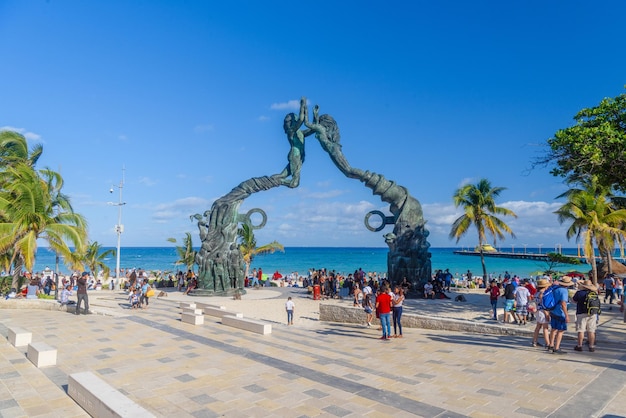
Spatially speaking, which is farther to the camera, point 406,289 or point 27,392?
point 406,289

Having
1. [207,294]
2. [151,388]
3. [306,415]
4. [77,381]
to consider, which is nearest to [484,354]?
[306,415]

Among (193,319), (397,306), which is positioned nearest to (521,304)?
(397,306)

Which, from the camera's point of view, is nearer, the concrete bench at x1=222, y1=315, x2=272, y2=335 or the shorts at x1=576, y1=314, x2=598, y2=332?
the shorts at x1=576, y1=314, x2=598, y2=332

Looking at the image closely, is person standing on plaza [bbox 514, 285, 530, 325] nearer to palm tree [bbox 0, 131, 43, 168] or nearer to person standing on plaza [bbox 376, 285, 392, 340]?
person standing on plaza [bbox 376, 285, 392, 340]

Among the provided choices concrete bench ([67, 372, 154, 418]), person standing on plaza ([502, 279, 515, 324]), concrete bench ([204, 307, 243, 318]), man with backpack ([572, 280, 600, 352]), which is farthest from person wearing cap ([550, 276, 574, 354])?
concrete bench ([204, 307, 243, 318])

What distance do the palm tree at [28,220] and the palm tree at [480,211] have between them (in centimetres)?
2633

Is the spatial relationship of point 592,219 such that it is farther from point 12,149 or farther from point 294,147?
point 12,149

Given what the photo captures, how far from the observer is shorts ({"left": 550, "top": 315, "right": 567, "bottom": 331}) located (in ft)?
27.5

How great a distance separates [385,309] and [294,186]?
1640cm

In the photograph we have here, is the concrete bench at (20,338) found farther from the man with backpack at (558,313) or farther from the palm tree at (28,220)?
the man with backpack at (558,313)

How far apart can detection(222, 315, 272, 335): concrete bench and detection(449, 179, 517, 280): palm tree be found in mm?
23821

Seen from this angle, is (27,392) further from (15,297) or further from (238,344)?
(15,297)

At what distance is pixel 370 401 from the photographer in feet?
19.7

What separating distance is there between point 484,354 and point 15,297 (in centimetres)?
1929
